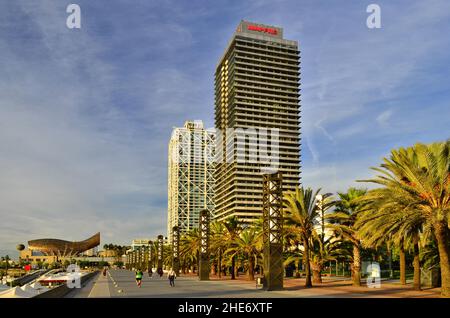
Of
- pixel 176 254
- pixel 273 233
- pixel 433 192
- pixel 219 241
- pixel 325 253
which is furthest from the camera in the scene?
pixel 176 254

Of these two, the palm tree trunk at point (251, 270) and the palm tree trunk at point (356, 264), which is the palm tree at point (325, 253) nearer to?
the palm tree trunk at point (356, 264)

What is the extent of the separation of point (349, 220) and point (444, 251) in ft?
40.0

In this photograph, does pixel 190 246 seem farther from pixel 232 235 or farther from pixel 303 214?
pixel 303 214

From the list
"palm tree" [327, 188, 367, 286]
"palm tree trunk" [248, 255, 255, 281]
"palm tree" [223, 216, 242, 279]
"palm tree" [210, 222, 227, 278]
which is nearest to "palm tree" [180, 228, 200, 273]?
"palm tree" [210, 222, 227, 278]

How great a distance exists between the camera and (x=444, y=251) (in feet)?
86.3

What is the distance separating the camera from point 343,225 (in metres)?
38.0

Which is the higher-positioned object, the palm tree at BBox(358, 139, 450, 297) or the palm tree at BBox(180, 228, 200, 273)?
the palm tree at BBox(358, 139, 450, 297)

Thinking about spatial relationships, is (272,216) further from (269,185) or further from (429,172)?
(429,172)

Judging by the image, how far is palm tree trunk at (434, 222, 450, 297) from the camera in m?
25.8

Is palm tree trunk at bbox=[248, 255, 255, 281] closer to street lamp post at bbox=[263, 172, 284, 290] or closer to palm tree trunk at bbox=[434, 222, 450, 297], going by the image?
street lamp post at bbox=[263, 172, 284, 290]

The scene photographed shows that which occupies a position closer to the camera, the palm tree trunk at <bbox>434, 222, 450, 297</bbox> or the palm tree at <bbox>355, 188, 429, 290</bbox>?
the palm tree trunk at <bbox>434, 222, 450, 297</bbox>

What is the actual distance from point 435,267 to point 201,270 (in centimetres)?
2557

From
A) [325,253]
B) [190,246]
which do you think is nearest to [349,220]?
[325,253]

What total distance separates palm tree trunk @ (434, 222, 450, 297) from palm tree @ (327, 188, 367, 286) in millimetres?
9792
